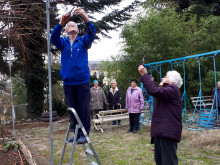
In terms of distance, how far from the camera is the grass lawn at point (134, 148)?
4.42 m

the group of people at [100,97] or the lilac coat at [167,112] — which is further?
the group of people at [100,97]

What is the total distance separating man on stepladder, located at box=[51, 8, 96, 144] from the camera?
2.56 m

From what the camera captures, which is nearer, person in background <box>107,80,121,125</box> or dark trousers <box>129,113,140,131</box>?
dark trousers <box>129,113,140,131</box>

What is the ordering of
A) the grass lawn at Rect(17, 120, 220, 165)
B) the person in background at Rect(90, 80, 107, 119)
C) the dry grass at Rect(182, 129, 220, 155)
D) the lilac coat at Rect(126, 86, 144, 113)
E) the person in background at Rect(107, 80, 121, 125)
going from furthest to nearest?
the person in background at Rect(107, 80, 121, 125)
the person in background at Rect(90, 80, 107, 119)
the lilac coat at Rect(126, 86, 144, 113)
the dry grass at Rect(182, 129, 220, 155)
the grass lawn at Rect(17, 120, 220, 165)

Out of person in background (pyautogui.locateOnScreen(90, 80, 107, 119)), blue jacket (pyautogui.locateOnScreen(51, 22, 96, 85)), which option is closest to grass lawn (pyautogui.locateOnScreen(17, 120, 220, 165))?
person in background (pyautogui.locateOnScreen(90, 80, 107, 119))

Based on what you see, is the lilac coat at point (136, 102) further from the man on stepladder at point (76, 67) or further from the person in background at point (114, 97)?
the man on stepladder at point (76, 67)

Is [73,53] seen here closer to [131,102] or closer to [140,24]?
[131,102]

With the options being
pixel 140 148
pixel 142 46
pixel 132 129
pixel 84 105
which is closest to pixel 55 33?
pixel 84 105

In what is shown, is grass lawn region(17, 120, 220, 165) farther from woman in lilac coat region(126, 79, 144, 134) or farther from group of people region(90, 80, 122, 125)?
group of people region(90, 80, 122, 125)

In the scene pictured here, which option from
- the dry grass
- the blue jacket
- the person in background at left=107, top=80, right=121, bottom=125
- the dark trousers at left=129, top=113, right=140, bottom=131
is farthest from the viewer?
the person in background at left=107, top=80, right=121, bottom=125

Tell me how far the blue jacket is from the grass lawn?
2.44m

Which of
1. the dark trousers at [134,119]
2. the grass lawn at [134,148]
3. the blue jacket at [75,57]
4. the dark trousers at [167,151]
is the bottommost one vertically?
the grass lawn at [134,148]

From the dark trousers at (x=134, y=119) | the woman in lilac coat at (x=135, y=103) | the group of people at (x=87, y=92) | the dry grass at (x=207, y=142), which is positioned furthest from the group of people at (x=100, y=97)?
the group of people at (x=87, y=92)

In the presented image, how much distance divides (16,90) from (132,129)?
12897 millimetres
